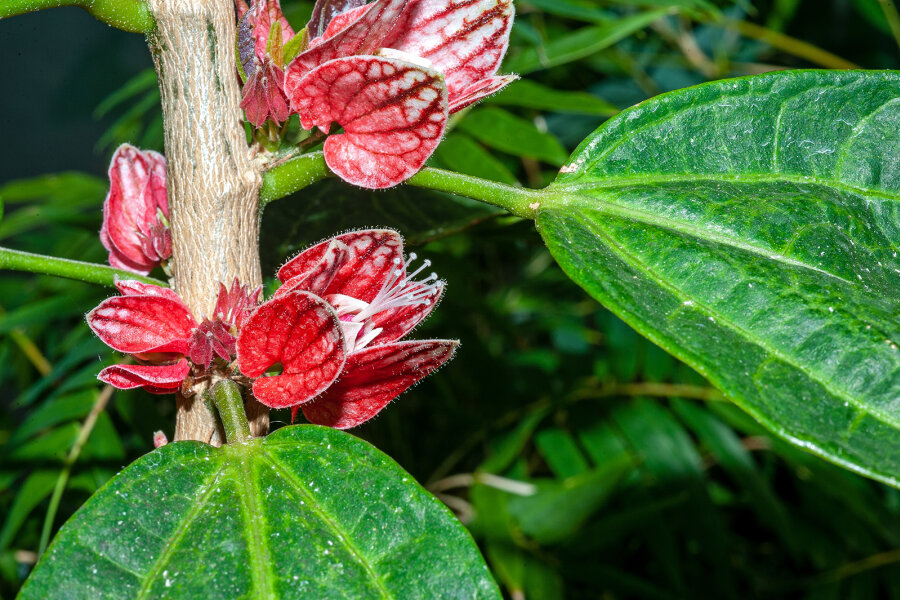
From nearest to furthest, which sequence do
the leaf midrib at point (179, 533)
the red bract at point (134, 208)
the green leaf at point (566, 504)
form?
1. the leaf midrib at point (179, 533)
2. the red bract at point (134, 208)
3. the green leaf at point (566, 504)

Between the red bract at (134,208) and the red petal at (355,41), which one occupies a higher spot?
the red petal at (355,41)

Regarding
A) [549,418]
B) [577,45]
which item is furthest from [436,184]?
[549,418]

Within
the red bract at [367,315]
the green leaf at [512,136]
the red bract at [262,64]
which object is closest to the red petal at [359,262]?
the red bract at [367,315]

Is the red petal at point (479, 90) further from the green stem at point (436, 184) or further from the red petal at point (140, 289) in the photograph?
the red petal at point (140, 289)

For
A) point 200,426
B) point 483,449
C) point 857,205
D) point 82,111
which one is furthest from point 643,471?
point 82,111

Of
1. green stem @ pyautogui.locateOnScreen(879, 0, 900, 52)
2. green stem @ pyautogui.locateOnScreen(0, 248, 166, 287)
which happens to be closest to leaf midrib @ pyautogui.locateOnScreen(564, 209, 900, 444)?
green stem @ pyautogui.locateOnScreen(0, 248, 166, 287)

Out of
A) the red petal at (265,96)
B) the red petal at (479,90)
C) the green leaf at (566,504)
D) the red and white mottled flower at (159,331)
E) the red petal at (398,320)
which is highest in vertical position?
the red petal at (265,96)

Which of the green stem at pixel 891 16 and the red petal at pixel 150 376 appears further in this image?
the green stem at pixel 891 16
